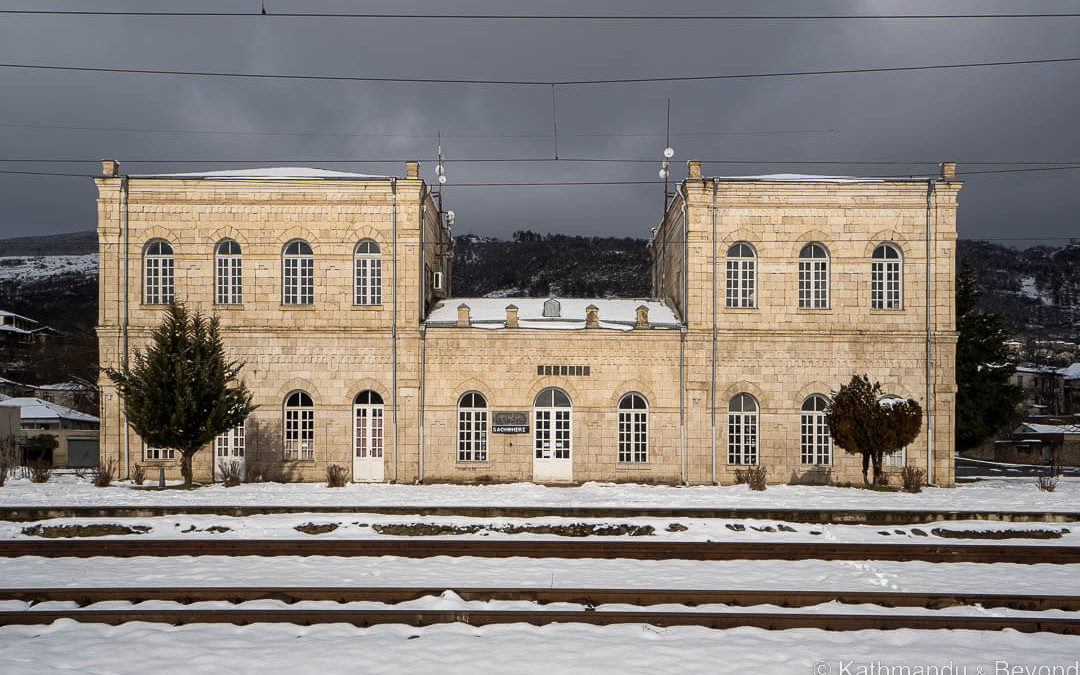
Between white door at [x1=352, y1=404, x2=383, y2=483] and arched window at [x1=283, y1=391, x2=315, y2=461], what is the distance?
132 cm

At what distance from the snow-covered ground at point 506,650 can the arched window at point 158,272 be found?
16652 mm

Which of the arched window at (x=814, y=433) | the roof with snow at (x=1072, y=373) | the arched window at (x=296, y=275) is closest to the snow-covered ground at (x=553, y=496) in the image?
the arched window at (x=814, y=433)

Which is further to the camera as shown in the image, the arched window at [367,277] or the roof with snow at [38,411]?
the roof with snow at [38,411]

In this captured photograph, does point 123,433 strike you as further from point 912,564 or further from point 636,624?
point 912,564

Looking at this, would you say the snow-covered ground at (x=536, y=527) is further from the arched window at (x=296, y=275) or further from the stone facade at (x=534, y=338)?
the arched window at (x=296, y=275)

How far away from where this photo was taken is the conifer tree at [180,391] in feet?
65.9

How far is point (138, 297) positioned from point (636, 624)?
805 inches

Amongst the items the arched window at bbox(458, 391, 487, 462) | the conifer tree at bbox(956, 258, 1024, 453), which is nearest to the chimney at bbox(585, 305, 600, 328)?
the arched window at bbox(458, 391, 487, 462)

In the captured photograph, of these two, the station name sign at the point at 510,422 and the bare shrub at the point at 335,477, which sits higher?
the station name sign at the point at 510,422

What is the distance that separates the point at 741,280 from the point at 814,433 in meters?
5.20

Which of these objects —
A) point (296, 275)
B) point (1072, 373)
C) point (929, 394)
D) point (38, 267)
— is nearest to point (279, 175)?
point (296, 275)

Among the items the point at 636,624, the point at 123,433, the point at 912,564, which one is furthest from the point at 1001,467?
the point at 123,433

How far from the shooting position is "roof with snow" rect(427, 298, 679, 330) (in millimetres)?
24094

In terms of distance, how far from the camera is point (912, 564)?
12406mm
